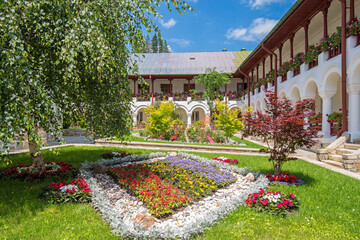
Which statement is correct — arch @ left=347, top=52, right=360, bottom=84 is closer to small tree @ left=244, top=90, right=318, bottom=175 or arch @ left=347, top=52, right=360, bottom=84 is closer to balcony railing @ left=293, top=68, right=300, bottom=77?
small tree @ left=244, top=90, right=318, bottom=175

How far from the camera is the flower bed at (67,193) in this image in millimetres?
3962

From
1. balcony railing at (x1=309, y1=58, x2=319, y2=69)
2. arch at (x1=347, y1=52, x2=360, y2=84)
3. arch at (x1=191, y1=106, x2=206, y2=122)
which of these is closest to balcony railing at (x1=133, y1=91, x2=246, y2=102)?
arch at (x1=191, y1=106, x2=206, y2=122)

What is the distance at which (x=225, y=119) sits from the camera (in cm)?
1089

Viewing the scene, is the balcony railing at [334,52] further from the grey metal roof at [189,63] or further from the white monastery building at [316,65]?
the grey metal roof at [189,63]

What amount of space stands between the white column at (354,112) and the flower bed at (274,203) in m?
5.17

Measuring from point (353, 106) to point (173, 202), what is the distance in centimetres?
712

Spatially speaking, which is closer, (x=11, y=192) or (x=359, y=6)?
(x=11, y=192)

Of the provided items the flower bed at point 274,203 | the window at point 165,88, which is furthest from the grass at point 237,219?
the window at point 165,88

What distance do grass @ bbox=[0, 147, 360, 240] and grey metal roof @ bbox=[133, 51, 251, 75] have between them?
66.7 ft

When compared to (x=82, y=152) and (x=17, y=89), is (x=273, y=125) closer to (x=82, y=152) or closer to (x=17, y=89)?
(x=17, y=89)

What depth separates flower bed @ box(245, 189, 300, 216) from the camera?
3.50 metres

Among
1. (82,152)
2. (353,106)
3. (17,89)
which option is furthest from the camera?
(82,152)

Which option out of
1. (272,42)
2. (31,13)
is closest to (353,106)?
(272,42)

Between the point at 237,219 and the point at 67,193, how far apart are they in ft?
9.94
